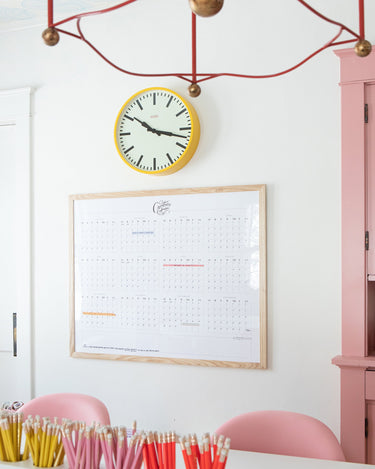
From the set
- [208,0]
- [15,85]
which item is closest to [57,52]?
[15,85]

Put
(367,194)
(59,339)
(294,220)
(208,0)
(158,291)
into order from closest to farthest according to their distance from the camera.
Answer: (208,0) < (367,194) < (294,220) < (158,291) < (59,339)

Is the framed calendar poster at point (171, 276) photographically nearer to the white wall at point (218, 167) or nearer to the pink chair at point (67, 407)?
the white wall at point (218, 167)

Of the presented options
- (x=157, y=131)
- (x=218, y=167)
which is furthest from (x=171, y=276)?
(x=157, y=131)

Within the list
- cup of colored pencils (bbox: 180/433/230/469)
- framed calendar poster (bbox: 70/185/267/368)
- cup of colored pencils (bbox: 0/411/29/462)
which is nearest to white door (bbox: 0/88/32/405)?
framed calendar poster (bbox: 70/185/267/368)

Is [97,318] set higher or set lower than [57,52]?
lower

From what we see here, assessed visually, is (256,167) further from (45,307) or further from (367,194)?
(45,307)

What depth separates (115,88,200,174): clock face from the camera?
8.84 feet

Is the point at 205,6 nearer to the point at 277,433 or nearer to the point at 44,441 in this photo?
the point at 44,441

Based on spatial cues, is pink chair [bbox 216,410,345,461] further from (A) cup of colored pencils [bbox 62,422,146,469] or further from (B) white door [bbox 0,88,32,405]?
(B) white door [bbox 0,88,32,405]

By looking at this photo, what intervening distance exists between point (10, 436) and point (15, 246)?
5.48ft

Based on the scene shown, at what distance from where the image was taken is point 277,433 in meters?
1.94

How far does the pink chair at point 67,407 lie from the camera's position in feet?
7.14

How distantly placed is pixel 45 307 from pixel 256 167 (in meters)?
1.35

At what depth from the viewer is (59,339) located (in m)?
3.00
